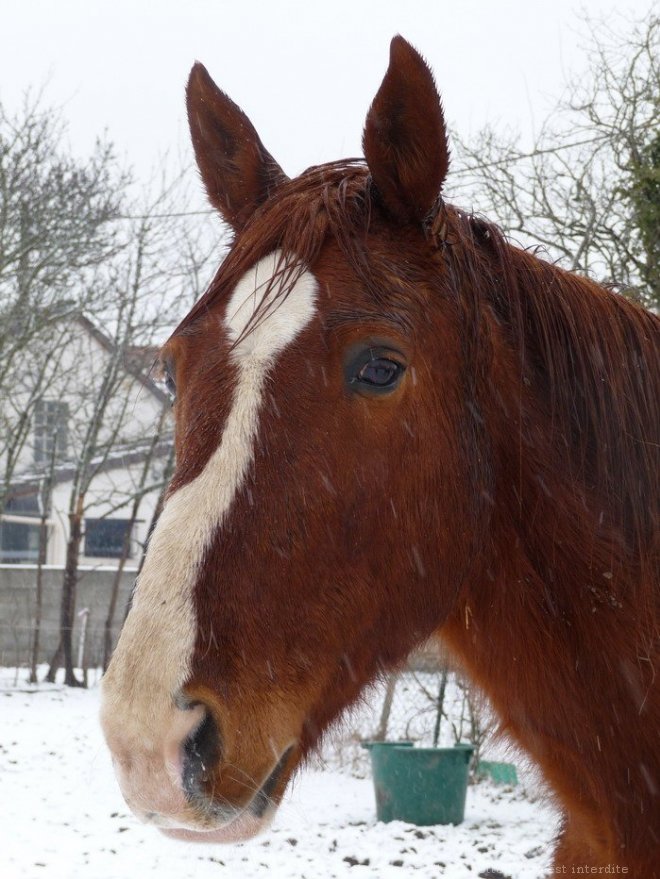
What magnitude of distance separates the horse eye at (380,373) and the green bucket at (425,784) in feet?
17.5

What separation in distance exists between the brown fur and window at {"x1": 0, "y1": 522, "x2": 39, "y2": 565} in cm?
2086

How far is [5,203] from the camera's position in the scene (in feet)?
39.1

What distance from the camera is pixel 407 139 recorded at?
1.98 meters

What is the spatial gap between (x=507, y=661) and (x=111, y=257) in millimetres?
12212

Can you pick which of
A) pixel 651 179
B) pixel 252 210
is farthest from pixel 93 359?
pixel 252 210

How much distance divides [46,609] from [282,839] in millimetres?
9914

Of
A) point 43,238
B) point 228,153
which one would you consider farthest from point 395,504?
point 43,238

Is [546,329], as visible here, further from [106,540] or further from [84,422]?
[106,540]

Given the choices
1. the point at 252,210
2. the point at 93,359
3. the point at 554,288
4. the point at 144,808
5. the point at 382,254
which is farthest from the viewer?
the point at 93,359

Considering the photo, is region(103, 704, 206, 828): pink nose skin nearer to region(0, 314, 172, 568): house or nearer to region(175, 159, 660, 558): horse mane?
region(175, 159, 660, 558): horse mane

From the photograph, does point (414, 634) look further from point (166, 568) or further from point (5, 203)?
point (5, 203)

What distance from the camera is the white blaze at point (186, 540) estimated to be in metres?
1.49

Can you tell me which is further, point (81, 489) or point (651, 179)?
point (81, 489)

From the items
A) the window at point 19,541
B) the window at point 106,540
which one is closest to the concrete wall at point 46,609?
the window at point 106,540
